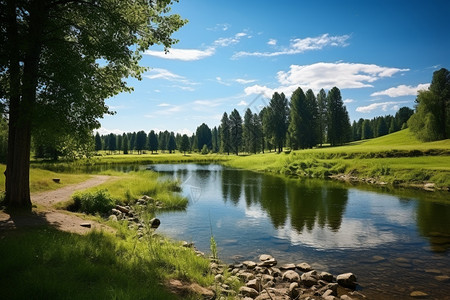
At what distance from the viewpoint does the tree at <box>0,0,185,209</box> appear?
10.9 m

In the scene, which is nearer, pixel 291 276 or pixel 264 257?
pixel 291 276

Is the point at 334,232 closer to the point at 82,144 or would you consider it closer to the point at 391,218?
the point at 391,218

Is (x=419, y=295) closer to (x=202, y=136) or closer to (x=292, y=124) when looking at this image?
(x=292, y=124)

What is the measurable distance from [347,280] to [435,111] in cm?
6632

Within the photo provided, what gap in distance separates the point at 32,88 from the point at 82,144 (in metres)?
3.65

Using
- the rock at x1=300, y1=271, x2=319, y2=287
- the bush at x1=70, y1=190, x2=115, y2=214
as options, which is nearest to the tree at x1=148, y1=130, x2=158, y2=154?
the bush at x1=70, y1=190, x2=115, y2=214

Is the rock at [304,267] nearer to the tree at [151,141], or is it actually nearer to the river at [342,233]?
the river at [342,233]

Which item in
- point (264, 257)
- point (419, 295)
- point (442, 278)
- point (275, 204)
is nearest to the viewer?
point (419, 295)

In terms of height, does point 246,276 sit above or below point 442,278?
above

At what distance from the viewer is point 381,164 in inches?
1529

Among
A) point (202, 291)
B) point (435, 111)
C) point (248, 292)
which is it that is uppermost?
point (435, 111)

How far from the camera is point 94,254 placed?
8.20 meters

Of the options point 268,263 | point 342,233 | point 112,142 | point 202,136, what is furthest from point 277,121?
point 112,142

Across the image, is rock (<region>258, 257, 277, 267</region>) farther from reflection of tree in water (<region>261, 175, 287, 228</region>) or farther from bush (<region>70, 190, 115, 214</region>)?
bush (<region>70, 190, 115, 214</region>)
